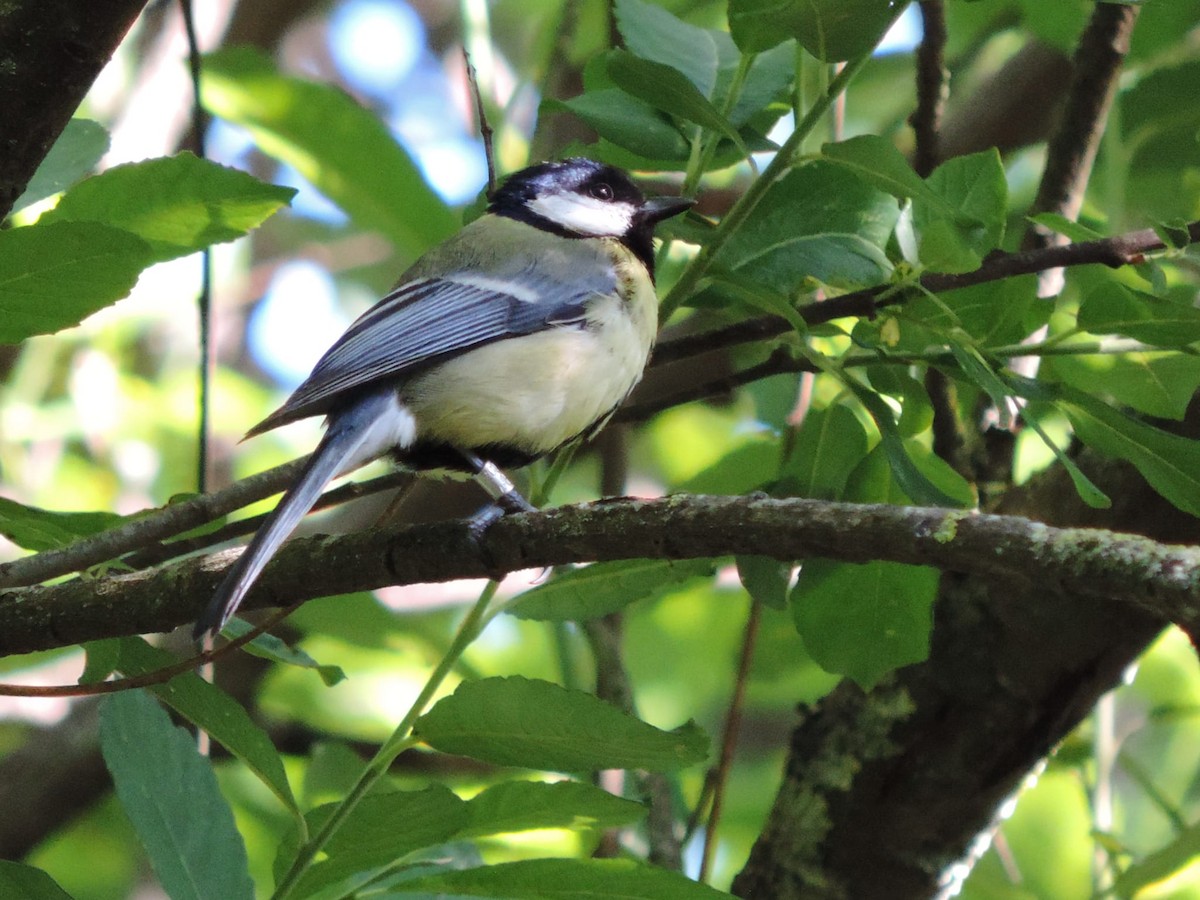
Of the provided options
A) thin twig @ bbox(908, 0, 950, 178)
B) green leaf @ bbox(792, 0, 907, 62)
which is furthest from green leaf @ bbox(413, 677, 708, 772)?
thin twig @ bbox(908, 0, 950, 178)

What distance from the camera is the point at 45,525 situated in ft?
5.84

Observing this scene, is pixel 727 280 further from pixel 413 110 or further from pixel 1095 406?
pixel 413 110

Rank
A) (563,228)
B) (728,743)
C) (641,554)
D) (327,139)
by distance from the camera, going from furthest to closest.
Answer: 1. (563,228)
2. (327,139)
3. (728,743)
4. (641,554)

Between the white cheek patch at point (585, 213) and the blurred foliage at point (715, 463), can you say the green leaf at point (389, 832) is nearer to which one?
the blurred foliage at point (715, 463)

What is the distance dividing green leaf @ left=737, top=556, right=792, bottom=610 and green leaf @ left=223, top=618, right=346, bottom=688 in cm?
58

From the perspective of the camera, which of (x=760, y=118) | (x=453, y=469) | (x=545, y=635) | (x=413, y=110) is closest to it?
(x=760, y=118)

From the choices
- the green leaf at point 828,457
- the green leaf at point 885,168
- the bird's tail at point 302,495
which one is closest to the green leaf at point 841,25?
the green leaf at point 885,168

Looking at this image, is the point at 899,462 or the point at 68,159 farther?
the point at 68,159

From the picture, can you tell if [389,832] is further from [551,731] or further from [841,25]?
[841,25]

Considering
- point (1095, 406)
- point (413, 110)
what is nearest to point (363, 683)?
point (1095, 406)

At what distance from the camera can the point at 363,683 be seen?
10.3 ft

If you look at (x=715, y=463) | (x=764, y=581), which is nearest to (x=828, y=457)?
(x=764, y=581)

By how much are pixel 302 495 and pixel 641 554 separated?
2.20 ft

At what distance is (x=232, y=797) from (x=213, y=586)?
1.23 metres
